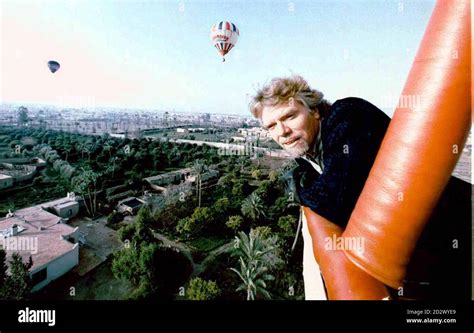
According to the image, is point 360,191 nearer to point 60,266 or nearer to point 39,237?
point 60,266

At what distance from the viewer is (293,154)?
0.99 m

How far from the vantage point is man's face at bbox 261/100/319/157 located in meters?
0.84

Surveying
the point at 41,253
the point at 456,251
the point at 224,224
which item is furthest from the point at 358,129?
the point at 224,224

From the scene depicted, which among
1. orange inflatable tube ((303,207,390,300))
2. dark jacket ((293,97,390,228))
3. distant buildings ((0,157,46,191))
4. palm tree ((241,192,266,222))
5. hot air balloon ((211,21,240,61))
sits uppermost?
hot air balloon ((211,21,240,61))

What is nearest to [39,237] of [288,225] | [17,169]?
[288,225]

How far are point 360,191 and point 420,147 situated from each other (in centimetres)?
19

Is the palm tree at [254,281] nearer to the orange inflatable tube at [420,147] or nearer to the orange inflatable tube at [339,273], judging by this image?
the orange inflatable tube at [339,273]

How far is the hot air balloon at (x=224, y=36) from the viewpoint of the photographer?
12.3 meters

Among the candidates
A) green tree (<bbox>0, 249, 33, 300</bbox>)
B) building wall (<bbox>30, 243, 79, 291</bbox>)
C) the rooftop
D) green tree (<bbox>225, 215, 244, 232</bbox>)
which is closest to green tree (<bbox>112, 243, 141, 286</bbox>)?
building wall (<bbox>30, 243, 79, 291</bbox>)

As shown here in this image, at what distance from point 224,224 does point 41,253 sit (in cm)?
717

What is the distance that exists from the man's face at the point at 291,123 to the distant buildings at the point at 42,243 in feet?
35.1

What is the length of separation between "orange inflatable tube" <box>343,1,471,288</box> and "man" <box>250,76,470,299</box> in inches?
3.1

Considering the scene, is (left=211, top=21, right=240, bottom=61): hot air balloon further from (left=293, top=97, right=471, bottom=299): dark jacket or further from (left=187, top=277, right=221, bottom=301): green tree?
(left=293, top=97, right=471, bottom=299): dark jacket

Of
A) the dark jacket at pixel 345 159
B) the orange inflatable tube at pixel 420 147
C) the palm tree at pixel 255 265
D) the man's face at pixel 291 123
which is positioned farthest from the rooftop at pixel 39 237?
the orange inflatable tube at pixel 420 147
